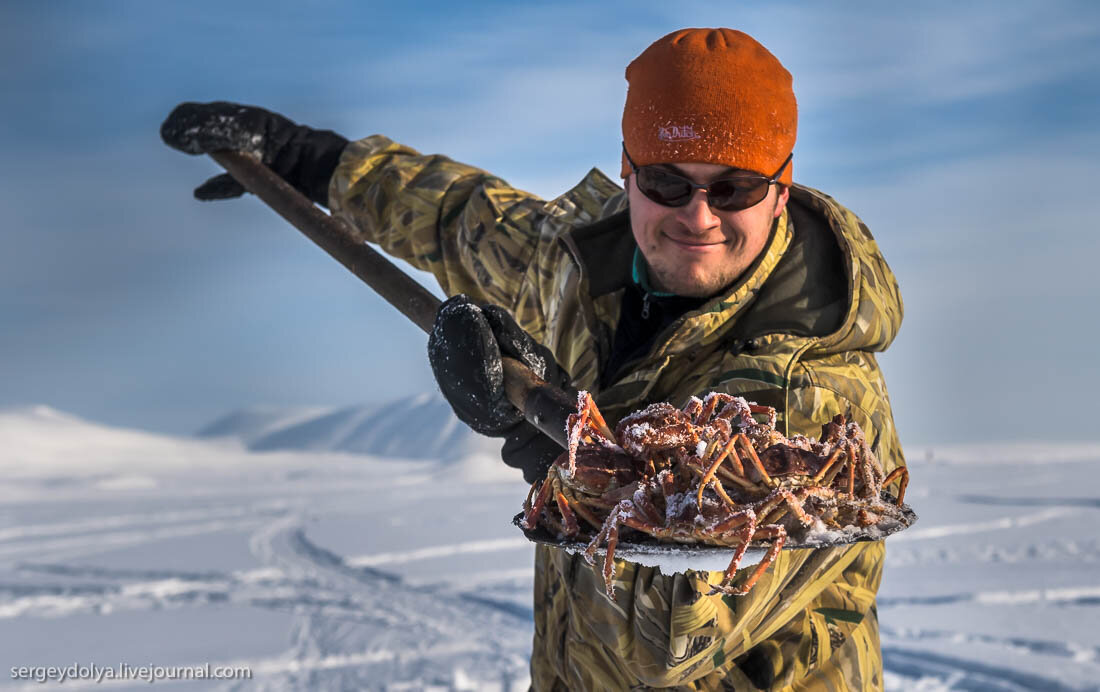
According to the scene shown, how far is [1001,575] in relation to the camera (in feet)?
20.3

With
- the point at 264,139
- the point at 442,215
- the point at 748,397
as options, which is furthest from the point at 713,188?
the point at 264,139

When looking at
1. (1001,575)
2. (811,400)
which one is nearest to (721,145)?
(811,400)

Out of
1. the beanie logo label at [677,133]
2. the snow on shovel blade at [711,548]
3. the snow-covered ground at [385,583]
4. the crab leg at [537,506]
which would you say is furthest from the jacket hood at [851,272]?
the snow-covered ground at [385,583]

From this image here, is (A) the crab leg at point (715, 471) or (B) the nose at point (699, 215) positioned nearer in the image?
(A) the crab leg at point (715, 471)

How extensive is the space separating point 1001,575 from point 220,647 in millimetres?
4764

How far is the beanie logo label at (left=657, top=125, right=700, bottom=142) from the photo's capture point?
196 cm

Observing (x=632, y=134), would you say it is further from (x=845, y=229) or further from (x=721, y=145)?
(x=845, y=229)

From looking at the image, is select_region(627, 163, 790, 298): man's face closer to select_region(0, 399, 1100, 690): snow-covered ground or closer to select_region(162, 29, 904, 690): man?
select_region(162, 29, 904, 690): man

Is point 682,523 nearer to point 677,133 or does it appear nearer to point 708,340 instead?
point 708,340

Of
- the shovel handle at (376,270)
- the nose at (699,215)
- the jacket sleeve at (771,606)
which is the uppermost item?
the nose at (699,215)

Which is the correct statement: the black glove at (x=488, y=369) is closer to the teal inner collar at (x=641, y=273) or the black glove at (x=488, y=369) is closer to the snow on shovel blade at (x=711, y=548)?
the teal inner collar at (x=641, y=273)

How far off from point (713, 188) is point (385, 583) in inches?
189

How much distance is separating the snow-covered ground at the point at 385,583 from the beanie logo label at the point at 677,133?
310 centimetres

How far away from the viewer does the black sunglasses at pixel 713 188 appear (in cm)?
199
